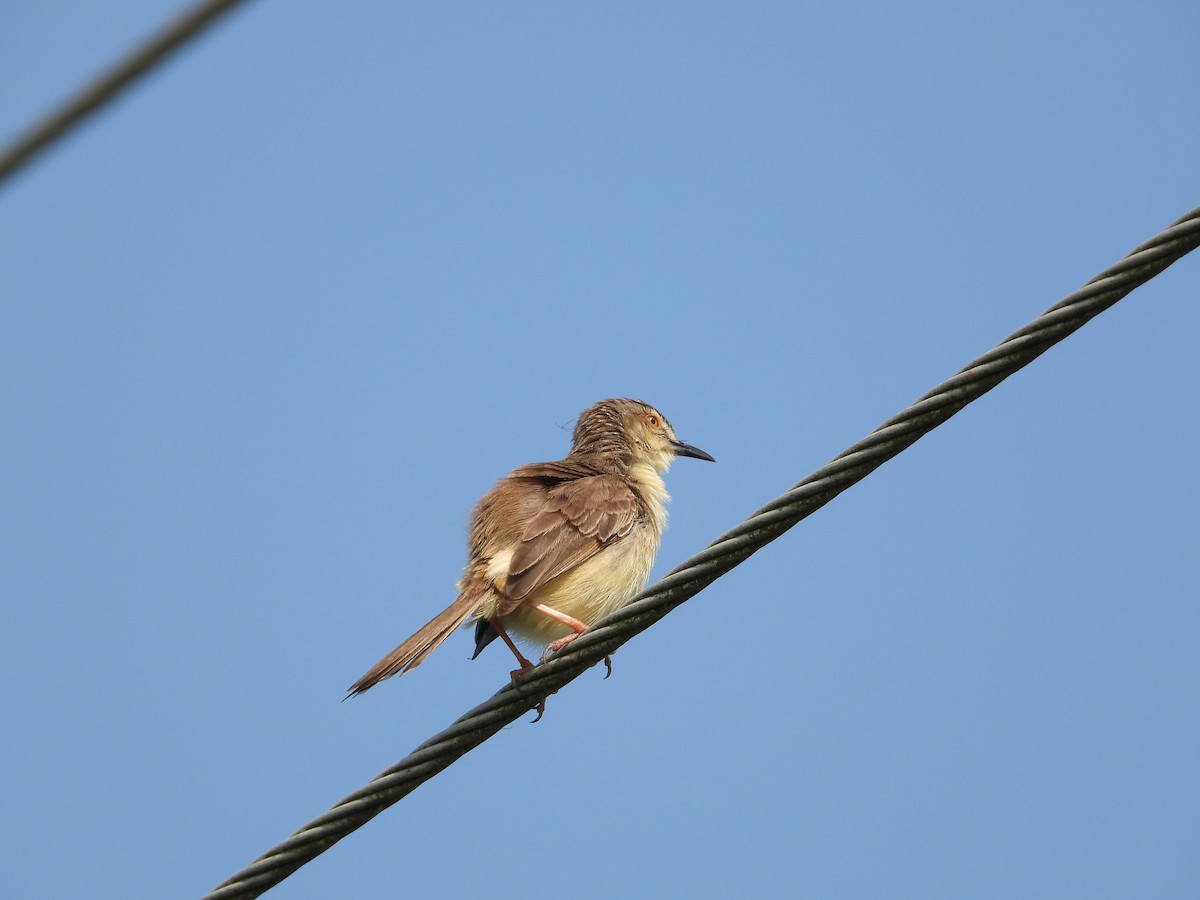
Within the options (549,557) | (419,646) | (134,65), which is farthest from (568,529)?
(134,65)

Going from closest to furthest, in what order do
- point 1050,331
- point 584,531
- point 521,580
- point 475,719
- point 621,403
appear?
point 1050,331 → point 475,719 → point 521,580 → point 584,531 → point 621,403

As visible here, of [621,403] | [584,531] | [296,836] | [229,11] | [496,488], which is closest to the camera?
[229,11]

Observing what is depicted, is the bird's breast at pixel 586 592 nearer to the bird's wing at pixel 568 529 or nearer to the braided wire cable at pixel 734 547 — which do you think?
the bird's wing at pixel 568 529

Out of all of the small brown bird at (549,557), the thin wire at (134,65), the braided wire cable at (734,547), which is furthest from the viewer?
the small brown bird at (549,557)

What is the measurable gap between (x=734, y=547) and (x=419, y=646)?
7.10 feet

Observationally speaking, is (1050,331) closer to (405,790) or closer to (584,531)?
(405,790)

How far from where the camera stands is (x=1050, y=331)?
13.6ft

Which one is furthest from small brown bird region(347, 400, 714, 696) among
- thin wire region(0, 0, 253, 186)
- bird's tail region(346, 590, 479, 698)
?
thin wire region(0, 0, 253, 186)

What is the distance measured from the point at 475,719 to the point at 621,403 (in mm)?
5440

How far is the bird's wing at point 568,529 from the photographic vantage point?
267 inches

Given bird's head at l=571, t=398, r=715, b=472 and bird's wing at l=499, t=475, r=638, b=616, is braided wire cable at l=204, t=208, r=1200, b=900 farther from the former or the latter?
bird's head at l=571, t=398, r=715, b=472

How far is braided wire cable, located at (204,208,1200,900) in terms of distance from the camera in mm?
4070

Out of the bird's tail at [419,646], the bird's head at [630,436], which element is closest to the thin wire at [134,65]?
the bird's tail at [419,646]

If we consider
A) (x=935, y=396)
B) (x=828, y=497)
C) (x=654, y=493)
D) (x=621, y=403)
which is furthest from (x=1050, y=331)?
(x=621, y=403)
